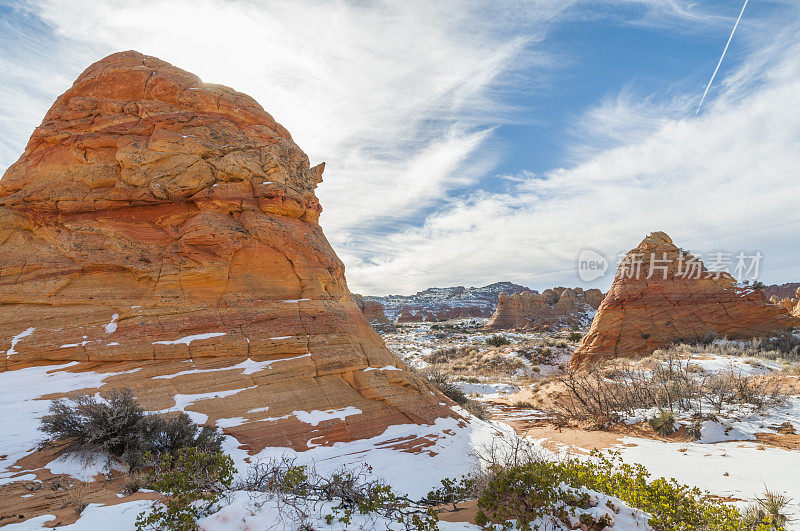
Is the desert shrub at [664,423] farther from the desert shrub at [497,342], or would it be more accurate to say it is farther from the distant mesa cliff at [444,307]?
the distant mesa cliff at [444,307]

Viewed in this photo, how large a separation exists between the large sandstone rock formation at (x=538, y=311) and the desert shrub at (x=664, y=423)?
44.7m

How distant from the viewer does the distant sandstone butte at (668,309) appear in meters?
23.0

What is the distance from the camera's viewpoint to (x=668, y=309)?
24234mm

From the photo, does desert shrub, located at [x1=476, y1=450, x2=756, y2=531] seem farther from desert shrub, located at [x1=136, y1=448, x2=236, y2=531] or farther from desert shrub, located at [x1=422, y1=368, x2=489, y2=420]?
desert shrub, located at [x1=422, y1=368, x2=489, y2=420]

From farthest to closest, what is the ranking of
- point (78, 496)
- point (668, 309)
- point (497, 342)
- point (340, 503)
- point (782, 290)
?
point (782, 290), point (497, 342), point (668, 309), point (78, 496), point (340, 503)

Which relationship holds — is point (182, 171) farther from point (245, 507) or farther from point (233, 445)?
point (245, 507)

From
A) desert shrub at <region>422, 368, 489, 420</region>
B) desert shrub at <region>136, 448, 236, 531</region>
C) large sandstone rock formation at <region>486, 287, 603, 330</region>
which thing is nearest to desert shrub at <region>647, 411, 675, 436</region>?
desert shrub at <region>422, 368, 489, 420</region>

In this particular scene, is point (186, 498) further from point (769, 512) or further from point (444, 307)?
point (444, 307)

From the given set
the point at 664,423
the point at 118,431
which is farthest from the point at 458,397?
the point at 118,431

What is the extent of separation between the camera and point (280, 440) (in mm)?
7523

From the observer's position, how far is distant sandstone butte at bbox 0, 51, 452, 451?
8.17m

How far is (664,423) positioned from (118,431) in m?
13.0

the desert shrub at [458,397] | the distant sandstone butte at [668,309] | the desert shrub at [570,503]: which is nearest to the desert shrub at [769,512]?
the desert shrub at [570,503]

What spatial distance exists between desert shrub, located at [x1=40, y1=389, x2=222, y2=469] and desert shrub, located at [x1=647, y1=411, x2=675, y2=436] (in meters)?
11.4
